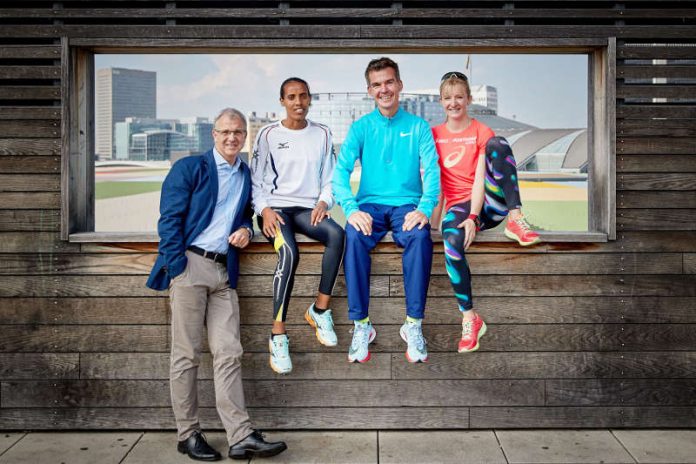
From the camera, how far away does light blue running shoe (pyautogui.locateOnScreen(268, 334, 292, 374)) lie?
4016mm

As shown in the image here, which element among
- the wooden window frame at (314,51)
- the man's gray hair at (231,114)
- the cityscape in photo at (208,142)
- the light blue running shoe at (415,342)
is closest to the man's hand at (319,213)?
the cityscape in photo at (208,142)

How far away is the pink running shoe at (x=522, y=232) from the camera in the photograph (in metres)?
4.11

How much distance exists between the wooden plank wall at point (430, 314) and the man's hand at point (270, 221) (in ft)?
1.23

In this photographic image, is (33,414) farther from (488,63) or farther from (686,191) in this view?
(686,191)

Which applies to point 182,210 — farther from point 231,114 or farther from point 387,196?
point 387,196

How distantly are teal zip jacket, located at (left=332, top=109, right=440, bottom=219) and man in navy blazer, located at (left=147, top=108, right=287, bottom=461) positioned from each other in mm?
571

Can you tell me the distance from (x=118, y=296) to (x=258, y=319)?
0.79 m

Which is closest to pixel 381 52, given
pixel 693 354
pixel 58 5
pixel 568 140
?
pixel 568 140

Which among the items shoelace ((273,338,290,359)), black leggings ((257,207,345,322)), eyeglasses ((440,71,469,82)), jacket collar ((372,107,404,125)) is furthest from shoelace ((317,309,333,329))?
eyeglasses ((440,71,469,82))

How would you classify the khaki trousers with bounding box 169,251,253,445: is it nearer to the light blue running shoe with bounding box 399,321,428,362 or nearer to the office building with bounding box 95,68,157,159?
the light blue running shoe with bounding box 399,321,428,362

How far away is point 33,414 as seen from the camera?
4387 mm

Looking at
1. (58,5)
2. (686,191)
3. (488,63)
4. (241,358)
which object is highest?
(58,5)

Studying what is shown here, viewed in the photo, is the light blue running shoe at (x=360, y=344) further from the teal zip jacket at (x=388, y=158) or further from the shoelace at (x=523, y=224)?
the shoelace at (x=523, y=224)

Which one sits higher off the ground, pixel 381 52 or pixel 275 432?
pixel 381 52
